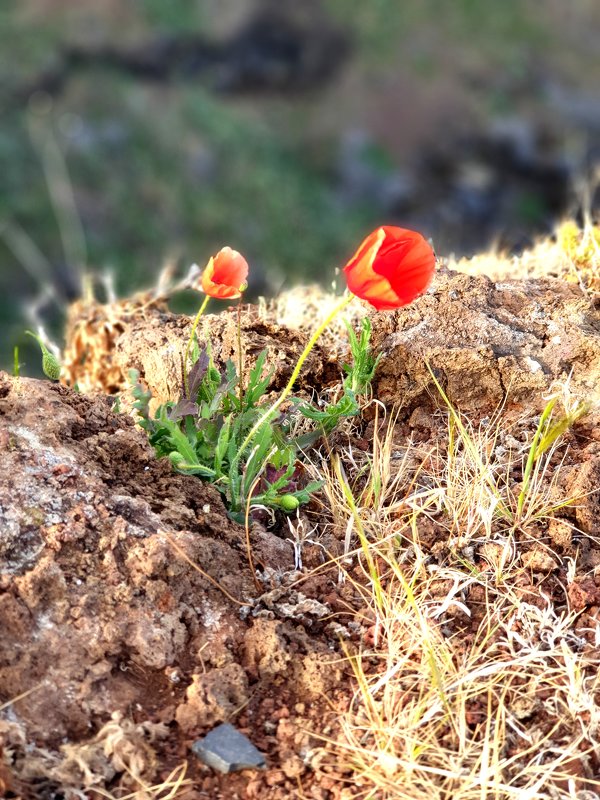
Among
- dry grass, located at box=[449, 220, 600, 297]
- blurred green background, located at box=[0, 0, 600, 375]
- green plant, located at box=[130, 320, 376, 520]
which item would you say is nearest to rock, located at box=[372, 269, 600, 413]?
green plant, located at box=[130, 320, 376, 520]

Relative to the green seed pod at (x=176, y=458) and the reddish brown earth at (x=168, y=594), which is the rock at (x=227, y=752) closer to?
the reddish brown earth at (x=168, y=594)

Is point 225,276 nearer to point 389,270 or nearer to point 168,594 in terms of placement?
point 389,270

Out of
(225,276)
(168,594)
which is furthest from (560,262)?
(168,594)

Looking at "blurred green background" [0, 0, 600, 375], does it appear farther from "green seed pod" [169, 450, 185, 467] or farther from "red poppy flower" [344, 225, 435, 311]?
"red poppy flower" [344, 225, 435, 311]

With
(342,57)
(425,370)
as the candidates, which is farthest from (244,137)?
(425,370)

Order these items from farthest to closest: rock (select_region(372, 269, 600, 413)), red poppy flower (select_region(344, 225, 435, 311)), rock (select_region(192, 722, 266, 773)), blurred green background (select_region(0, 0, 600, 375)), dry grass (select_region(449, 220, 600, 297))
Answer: blurred green background (select_region(0, 0, 600, 375)) → dry grass (select_region(449, 220, 600, 297)) → rock (select_region(372, 269, 600, 413)) → red poppy flower (select_region(344, 225, 435, 311)) → rock (select_region(192, 722, 266, 773))

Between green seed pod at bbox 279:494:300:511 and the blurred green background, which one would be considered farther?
the blurred green background
